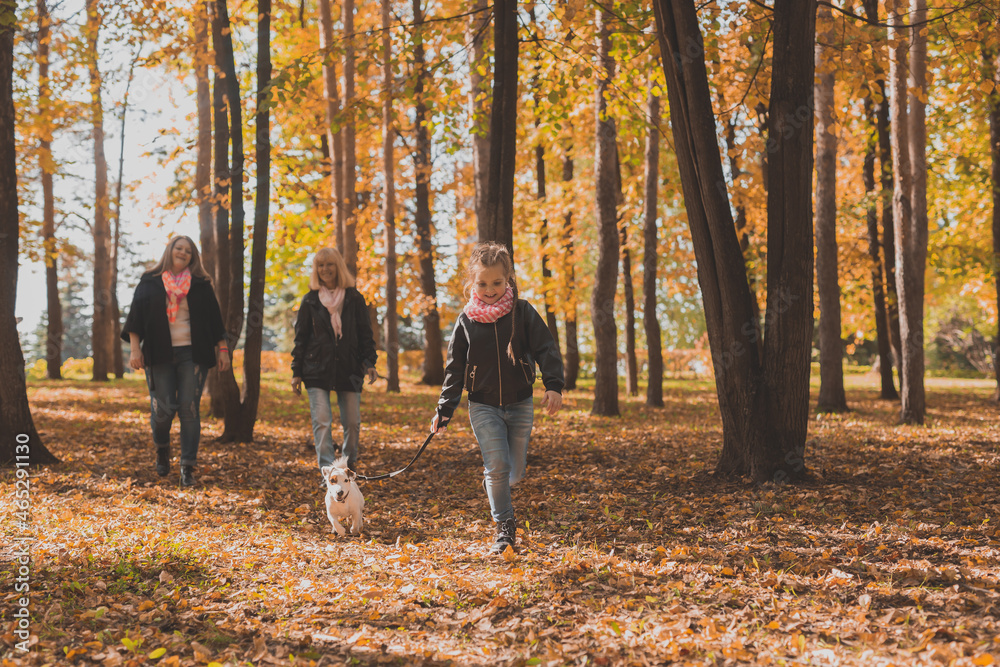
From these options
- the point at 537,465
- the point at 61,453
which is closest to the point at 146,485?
the point at 61,453

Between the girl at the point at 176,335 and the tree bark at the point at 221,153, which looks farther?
the tree bark at the point at 221,153

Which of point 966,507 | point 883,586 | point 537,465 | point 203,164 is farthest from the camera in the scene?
point 203,164

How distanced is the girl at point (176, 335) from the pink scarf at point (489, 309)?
3145 millimetres

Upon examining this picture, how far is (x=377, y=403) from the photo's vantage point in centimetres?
1391

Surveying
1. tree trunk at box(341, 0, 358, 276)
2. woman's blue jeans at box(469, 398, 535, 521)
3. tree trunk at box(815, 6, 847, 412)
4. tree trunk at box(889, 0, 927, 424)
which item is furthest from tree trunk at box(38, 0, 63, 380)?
tree trunk at box(889, 0, 927, 424)

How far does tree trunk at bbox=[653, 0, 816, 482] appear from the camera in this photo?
5652 millimetres

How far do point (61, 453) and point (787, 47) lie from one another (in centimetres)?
803

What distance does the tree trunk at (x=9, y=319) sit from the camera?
22.4ft

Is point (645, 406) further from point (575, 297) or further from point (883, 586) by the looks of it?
point (883, 586)

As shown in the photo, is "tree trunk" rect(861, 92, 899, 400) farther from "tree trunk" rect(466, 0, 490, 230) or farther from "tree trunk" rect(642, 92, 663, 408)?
"tree trunk" rect(466, 0, 490, 230)

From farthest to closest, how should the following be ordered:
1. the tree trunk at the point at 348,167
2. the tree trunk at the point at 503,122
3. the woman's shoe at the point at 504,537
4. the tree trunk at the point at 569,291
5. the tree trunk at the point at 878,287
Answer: the tree trunk at the point at 569,291 < the tree trunk at the point at 878,287 < the tree trunk at the point at 348,167 < the tree trunk at the point at 503,122 < the woman's shoe at the point at 504,537

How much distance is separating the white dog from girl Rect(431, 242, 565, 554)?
89cm

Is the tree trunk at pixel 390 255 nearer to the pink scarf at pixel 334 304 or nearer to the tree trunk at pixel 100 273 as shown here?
the tree trunk at pixel 100 273

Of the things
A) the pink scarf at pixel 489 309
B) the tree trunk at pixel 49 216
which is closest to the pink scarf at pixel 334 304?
the pink scarf at pixel 489 309
